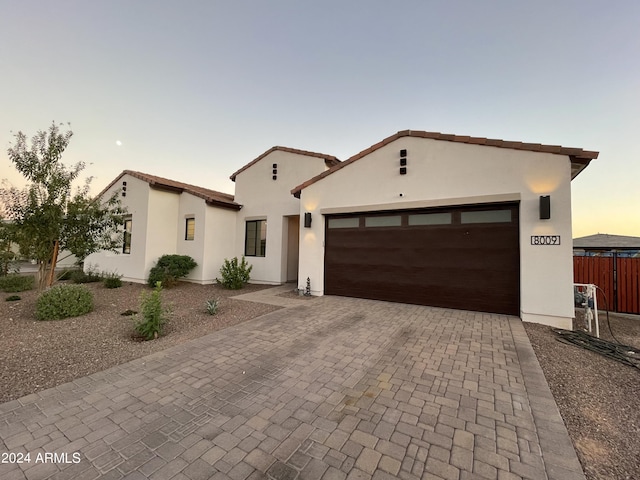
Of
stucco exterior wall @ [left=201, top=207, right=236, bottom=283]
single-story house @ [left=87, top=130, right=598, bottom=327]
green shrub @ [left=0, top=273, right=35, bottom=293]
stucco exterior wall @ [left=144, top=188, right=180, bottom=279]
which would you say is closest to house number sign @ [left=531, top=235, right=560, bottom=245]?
single-story house @ [left=87, top=130, right=598, bottom=327]

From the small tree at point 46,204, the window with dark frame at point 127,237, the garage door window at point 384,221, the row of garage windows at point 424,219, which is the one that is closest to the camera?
the small tree at point 46,204

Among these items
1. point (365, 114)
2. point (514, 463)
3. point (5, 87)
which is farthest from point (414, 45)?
point (5, 87)

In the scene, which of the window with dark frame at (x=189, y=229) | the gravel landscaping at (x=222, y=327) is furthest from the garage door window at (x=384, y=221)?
the window with dark frame at (x=189, y=229)

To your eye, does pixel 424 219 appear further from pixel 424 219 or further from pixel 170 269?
pixel 170 269

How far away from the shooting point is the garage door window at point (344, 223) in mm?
8672

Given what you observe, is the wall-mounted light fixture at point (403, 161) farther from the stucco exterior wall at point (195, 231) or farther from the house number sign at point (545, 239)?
the stucco exterior wall at point (195, 231)

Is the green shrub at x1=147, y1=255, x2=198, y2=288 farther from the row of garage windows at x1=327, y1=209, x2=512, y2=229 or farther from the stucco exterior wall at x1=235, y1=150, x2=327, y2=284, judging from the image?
the row of garage windows at x1=327, y1=209, x2=512, y2=229

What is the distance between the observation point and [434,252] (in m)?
7.36

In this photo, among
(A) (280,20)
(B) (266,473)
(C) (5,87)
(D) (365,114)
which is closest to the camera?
(B) (266,473)

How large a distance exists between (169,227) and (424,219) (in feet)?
37.3

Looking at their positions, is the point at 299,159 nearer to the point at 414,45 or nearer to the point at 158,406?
the point at 414,45

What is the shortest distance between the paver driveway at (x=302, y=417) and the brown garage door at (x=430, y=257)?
2426 millimetres

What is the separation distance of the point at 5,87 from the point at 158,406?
10.7 meters

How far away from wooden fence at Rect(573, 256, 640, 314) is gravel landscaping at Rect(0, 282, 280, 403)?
999 centimetres
